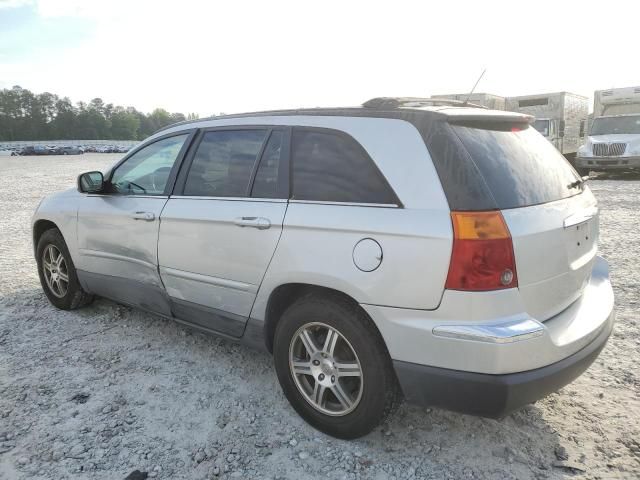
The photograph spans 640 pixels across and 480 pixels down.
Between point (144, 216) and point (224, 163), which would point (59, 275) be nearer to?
point (144, 216)

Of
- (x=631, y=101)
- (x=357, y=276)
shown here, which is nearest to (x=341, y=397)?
(x=357, y=276)

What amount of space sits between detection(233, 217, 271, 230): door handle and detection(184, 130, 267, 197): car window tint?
0.66 feet

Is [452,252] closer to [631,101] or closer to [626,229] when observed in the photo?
[626,229]

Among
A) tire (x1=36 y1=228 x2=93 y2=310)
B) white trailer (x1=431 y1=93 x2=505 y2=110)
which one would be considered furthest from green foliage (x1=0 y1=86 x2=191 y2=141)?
tire (x1=36 y1=228 x2=93 y2=310)

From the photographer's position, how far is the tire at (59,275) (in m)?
4.40

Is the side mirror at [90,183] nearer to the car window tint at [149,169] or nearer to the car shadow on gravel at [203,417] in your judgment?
the car window tint at [149,169]

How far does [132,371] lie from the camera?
3414 mm

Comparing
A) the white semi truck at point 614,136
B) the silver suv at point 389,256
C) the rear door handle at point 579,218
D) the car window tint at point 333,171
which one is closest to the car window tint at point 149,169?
the silver suv at point 389,256

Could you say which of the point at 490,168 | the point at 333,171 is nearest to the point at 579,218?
the point at 490,168

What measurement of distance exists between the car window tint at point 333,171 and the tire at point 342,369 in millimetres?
546

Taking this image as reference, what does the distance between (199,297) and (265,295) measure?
2.15 feet

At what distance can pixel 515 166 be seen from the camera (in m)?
2.38

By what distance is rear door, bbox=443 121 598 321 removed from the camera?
2157 mm

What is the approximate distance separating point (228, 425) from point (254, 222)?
1187 mm
